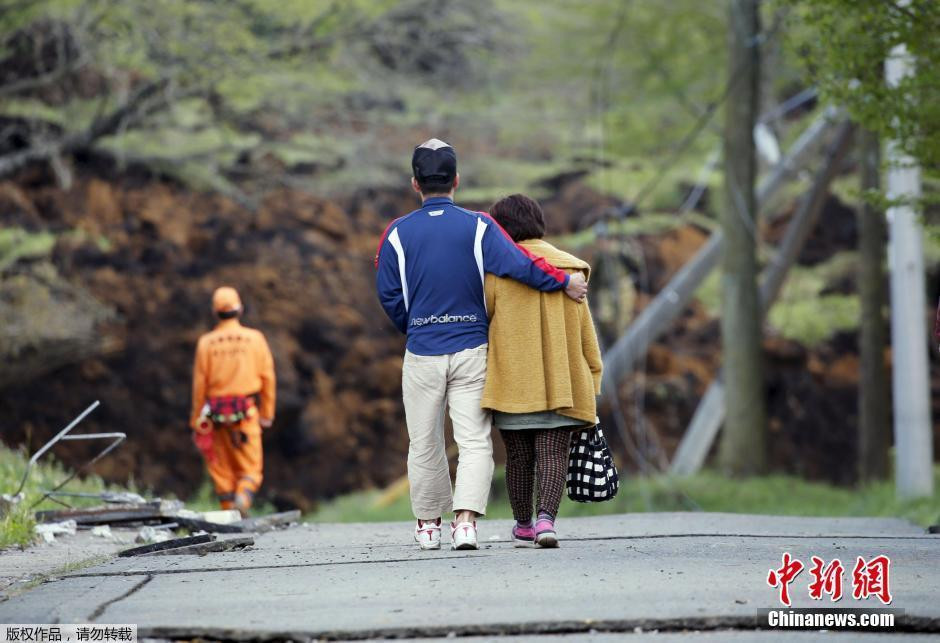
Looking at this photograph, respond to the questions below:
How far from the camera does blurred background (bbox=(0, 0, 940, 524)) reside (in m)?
19.9

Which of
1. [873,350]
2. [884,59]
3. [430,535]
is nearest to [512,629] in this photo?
[430,535]

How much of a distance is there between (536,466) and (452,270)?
1.14 metres

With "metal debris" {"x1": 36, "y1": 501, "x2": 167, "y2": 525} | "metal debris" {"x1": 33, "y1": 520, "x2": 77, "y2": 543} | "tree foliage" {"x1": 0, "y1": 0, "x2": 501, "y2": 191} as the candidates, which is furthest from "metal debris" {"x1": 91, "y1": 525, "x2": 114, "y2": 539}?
"tree foliage" {"x1": 0, "y1": 0, "x2": 501, "y2": 191}

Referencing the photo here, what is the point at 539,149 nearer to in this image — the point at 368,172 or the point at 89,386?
the point at 368,172

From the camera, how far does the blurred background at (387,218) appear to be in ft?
65.4

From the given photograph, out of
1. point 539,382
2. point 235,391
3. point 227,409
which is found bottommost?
point 227,409

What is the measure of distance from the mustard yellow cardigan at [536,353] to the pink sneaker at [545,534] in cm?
57

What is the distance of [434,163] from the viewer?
25.2 ft

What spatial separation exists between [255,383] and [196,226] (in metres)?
15.1

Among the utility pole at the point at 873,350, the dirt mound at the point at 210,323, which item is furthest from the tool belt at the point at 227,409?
the utility pole at the point at 873,350

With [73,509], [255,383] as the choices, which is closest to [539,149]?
[255,383]

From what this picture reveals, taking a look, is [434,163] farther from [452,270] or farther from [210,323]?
[210,323]

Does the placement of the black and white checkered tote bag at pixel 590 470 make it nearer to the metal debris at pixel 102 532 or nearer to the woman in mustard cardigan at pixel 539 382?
the woman in mustard cardigan at pixel 539 382

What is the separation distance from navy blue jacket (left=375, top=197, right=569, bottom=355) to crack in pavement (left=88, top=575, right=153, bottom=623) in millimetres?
1993
